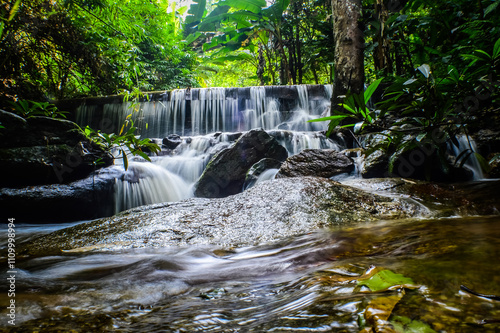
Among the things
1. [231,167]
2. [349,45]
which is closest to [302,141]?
[231,167]

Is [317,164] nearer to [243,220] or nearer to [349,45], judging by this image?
[243,220]

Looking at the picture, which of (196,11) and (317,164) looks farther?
(196,11)

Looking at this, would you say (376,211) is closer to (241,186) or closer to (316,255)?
(316,255)

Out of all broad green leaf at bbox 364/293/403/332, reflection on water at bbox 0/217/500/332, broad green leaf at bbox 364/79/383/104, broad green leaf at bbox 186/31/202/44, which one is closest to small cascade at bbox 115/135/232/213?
reflection on water at bbox 0/217/500/332

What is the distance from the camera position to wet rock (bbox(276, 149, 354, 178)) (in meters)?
4.62

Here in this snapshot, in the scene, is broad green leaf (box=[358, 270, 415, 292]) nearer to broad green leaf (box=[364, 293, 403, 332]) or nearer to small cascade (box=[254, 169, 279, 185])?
broad green leaf (box=[364, 293, 403, 332])

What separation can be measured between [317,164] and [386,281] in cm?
415

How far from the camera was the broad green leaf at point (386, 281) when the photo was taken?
0.75 metres

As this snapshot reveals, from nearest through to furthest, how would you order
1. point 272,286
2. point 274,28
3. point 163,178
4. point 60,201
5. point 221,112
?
point 272,286
point 60,201
point 163,178
point 221,112
point 274,28

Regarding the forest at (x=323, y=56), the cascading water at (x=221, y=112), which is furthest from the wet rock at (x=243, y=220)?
the cascading water at (x=221, y=112)

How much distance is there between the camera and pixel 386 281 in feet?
2.58

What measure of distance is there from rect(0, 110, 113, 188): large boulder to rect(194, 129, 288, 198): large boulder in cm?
210

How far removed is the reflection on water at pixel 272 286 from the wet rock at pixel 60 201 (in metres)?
3.19

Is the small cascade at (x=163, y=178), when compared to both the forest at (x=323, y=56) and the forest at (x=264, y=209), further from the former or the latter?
the forest at (x=323, y=56)
